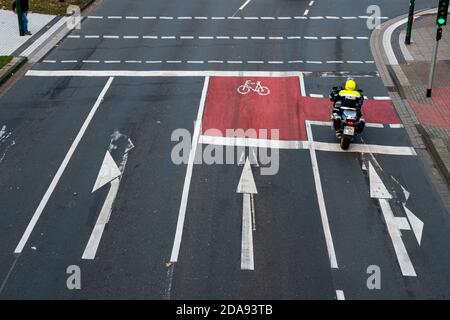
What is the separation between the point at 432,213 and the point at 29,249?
8.76 meters

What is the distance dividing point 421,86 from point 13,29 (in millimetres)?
17320

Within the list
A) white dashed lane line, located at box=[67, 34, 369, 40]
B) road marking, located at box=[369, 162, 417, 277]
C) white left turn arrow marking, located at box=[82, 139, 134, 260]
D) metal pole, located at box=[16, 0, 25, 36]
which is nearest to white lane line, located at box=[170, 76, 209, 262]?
white left turn arrow marking, located at box=[82, 139, 134, 260]

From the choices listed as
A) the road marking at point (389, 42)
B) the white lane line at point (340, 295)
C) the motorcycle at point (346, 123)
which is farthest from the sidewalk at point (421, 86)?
the white lane line at point (340, 295)

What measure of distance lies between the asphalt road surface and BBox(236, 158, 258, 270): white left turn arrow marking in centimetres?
4

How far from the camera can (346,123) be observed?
1627cm

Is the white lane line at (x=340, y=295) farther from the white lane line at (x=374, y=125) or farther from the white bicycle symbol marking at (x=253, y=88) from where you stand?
the white bicycle symbol marking at (x=253, y=88)

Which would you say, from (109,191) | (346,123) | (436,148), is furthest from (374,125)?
(109,191)

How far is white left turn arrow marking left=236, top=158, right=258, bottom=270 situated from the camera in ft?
40.0

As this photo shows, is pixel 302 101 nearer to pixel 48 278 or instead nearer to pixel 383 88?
pixel 383 88

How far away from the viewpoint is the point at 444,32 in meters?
26.8

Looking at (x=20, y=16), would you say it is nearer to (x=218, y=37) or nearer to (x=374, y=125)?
(x=218, y=37)

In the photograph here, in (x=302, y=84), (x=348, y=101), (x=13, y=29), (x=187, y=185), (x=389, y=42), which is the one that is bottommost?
(x=187, y=185)

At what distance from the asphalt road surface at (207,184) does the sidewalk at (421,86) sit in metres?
0.55
